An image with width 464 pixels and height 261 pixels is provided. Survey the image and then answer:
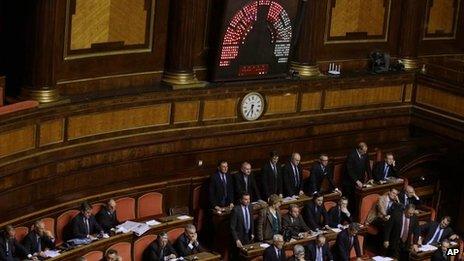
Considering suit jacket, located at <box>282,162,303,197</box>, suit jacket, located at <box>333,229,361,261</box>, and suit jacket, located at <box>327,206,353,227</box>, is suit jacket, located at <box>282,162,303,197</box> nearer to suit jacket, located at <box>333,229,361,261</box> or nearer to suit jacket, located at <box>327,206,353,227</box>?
suit jacket, located at <box>327,206,353,227</box>

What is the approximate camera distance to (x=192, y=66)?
15.8 meters

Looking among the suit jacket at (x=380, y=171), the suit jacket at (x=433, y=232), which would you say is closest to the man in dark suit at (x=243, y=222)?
the suit jacket at (x=433, y=232)

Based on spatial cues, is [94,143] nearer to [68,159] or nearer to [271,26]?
[68,159]

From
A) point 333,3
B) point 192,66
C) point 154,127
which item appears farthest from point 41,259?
point 333,3

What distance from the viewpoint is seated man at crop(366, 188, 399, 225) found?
15688 millimetres

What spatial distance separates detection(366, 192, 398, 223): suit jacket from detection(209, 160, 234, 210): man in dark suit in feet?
7.44

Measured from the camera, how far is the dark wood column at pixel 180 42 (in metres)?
15.5

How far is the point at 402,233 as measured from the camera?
Answer: 1522 cm

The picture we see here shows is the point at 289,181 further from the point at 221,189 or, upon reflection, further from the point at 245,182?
the point at 221,189

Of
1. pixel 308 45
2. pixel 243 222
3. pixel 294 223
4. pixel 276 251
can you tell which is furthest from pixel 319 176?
pixel 276 251

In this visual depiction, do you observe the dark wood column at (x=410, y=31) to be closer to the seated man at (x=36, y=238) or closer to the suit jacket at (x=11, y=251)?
the seated man at (x=36, y=238)

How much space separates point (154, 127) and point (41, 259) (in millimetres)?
3507

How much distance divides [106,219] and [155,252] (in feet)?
2.68

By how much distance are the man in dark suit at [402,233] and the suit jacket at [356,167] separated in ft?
5.04
